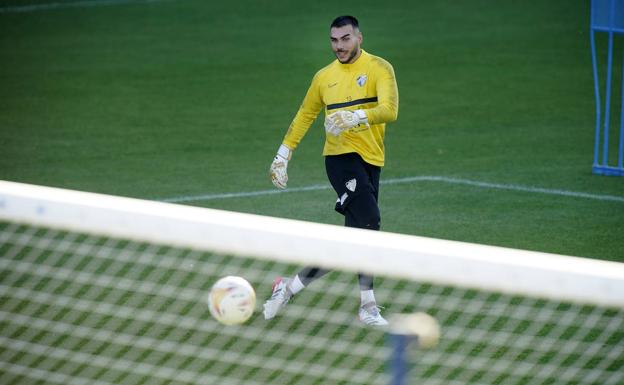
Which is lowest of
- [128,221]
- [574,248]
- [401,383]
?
[574,248]

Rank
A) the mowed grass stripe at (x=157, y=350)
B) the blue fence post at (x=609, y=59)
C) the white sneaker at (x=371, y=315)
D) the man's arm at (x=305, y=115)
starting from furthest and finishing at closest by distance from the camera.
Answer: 1. the blue fence post at (x=609, y=59)
2. the man's arm at (x=305, y=115)
3. the white sneaker at (x=371, y=315)
4. the mowed grass stripe at (x=157, y=350)

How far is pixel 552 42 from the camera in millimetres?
20875

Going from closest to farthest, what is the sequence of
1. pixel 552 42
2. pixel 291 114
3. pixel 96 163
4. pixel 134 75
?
pixel 96 163 → pixel 291 114 → pixel 134 75 → pixel 552 42

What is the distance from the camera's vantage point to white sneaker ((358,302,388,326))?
855 centimetres

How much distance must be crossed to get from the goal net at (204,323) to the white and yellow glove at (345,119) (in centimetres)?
146

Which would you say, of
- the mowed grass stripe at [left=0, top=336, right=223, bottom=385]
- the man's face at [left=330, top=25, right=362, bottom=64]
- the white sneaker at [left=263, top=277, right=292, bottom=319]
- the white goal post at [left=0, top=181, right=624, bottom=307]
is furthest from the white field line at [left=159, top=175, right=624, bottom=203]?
the white goal post at [left=0, top=181, right=624, bottom=307]

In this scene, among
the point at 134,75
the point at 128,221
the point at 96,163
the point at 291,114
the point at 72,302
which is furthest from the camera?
the point at 134,75

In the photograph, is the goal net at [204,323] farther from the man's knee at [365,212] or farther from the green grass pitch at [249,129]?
the man's knee at [365,212]

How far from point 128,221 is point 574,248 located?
6.36 m

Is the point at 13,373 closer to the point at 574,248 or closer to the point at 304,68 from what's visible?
the point at 574,248

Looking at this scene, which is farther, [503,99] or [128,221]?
[503,99]

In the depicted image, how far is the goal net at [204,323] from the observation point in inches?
293

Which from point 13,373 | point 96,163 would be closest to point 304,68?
point 96,163

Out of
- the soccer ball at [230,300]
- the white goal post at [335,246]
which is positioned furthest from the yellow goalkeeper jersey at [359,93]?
the white goal post at [335,246]
